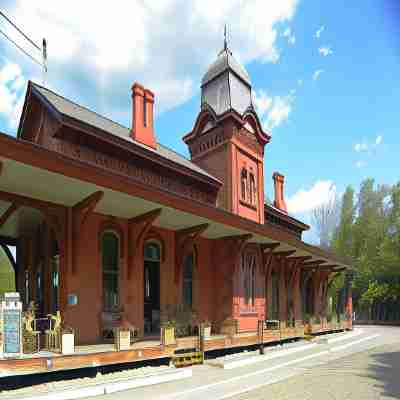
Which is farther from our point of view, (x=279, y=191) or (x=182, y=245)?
(x=279, y=191)

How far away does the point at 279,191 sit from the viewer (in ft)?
99.0

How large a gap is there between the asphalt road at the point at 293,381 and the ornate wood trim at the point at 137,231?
3.52 metres

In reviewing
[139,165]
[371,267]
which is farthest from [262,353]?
[371,267]

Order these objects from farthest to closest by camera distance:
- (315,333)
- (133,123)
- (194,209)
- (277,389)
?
(315,333), (133,123), (194,209), (277,389)

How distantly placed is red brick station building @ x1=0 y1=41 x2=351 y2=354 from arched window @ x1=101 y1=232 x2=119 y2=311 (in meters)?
0.03

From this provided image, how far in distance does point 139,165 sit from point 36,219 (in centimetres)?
388

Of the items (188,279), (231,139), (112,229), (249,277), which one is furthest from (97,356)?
(231,139)

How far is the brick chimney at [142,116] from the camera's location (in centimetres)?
1652

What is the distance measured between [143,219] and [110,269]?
5.60 ft

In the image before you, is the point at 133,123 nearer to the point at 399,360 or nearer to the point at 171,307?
the point at 171,307

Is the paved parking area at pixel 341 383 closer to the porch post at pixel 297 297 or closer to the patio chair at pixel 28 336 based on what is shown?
the patio chair at pixel 28 336

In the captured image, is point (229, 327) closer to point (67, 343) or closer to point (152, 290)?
point (152, 290)

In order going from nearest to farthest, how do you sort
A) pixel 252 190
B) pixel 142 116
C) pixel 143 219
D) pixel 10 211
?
pixel 10 211, pixel 143 219, pixel 142 116, pixel 252 190

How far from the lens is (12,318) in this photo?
26.5 feet
